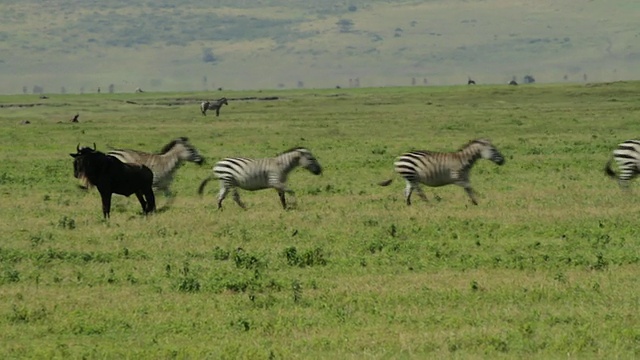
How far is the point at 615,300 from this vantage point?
1529 cm

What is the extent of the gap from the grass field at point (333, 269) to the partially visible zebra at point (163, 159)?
0.70m

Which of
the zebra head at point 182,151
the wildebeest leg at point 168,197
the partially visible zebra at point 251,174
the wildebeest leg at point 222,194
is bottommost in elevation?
the wildebeest leg at point 168,197

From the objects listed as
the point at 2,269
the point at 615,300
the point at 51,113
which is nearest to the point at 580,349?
the point at 615,300

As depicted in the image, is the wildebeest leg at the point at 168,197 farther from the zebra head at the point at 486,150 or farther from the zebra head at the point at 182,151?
the zebra head at the point at 486,150

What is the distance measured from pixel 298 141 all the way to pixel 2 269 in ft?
96.5

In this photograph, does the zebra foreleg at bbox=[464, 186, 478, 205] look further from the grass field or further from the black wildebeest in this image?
the black wildebeest

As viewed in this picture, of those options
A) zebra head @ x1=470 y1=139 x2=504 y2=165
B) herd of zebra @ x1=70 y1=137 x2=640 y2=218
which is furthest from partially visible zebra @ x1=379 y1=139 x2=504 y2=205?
zebra head @ x1=470 y1=139 x2=504 y2=165

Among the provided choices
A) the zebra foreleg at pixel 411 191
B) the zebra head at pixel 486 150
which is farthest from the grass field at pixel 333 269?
the zebra head at pixel 486 150

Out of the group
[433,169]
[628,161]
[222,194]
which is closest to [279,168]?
[222,194]

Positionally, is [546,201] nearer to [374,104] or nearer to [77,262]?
[77,262]

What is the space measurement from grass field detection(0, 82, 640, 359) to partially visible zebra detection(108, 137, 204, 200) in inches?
27.5

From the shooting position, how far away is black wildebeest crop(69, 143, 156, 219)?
23953mm

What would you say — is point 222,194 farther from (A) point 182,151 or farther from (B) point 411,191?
(B) point 411,191

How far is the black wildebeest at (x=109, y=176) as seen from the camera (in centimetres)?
2395
